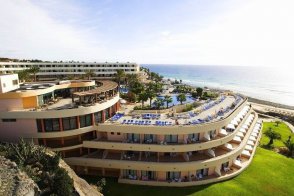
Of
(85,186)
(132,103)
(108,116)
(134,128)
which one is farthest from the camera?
(132,103)

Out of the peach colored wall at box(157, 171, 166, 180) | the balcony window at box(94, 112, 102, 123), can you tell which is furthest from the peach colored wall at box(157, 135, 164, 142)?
the balcony window at box(94, 112, 102, 123)

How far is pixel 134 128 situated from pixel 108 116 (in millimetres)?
8635

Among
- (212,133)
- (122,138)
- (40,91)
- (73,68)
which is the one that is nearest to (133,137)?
(122,138)

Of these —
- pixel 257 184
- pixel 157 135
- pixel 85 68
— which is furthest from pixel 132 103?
pixel 85 68

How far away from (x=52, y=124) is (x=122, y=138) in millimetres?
12354

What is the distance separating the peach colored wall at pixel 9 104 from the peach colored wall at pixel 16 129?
8.36 feet

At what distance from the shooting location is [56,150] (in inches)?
1512

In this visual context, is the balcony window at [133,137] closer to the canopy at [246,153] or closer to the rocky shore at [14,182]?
the rocky shore at [14,182]

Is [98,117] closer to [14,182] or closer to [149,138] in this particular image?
[149,138]

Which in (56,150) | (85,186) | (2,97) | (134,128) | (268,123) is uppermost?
(2,97)

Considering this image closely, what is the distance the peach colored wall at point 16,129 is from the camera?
120 ft

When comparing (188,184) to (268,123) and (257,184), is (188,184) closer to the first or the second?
(257,184)

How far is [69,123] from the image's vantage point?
38438 millimetres

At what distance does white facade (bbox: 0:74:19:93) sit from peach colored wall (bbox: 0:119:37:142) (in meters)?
7.02
